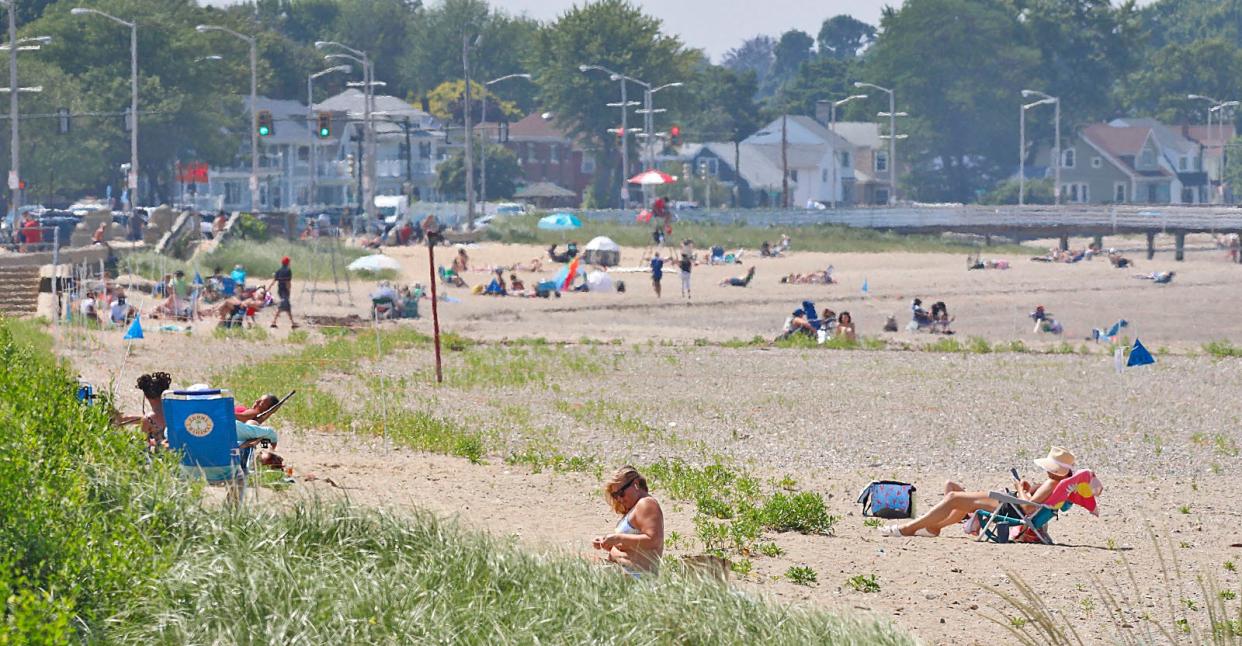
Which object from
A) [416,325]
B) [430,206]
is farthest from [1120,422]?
[430,206]

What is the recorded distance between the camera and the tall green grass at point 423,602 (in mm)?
9680

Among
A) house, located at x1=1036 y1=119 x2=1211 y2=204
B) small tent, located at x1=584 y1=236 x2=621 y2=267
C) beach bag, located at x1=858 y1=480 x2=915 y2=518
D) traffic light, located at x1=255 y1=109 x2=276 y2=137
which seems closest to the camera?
beach bag, located at x1=858 y1=480 x2=915 y2=518

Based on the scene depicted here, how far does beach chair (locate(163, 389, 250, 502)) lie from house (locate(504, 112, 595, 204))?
347 feet

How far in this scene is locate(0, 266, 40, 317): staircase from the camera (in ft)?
129

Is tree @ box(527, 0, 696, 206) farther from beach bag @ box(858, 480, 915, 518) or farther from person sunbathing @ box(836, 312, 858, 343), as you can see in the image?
beach bag @ box(858, 480, 915, 518)

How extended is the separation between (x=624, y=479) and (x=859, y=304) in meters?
36.9

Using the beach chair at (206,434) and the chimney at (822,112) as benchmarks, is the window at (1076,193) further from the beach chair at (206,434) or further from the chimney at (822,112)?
the beach chair at (206,434)

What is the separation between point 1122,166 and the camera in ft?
396

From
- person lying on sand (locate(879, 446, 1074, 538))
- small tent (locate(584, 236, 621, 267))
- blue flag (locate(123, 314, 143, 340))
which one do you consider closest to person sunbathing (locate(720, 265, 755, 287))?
small tent (locate(584, 236, 621, 267))

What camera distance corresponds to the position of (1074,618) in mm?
11695

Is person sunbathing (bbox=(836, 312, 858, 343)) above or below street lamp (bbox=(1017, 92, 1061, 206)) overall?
below

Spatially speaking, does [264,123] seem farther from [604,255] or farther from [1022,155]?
[1022,155]

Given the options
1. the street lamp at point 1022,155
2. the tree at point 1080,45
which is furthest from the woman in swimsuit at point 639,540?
the tree at point 1080,45

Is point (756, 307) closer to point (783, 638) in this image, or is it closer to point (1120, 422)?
point (1120, 422)
